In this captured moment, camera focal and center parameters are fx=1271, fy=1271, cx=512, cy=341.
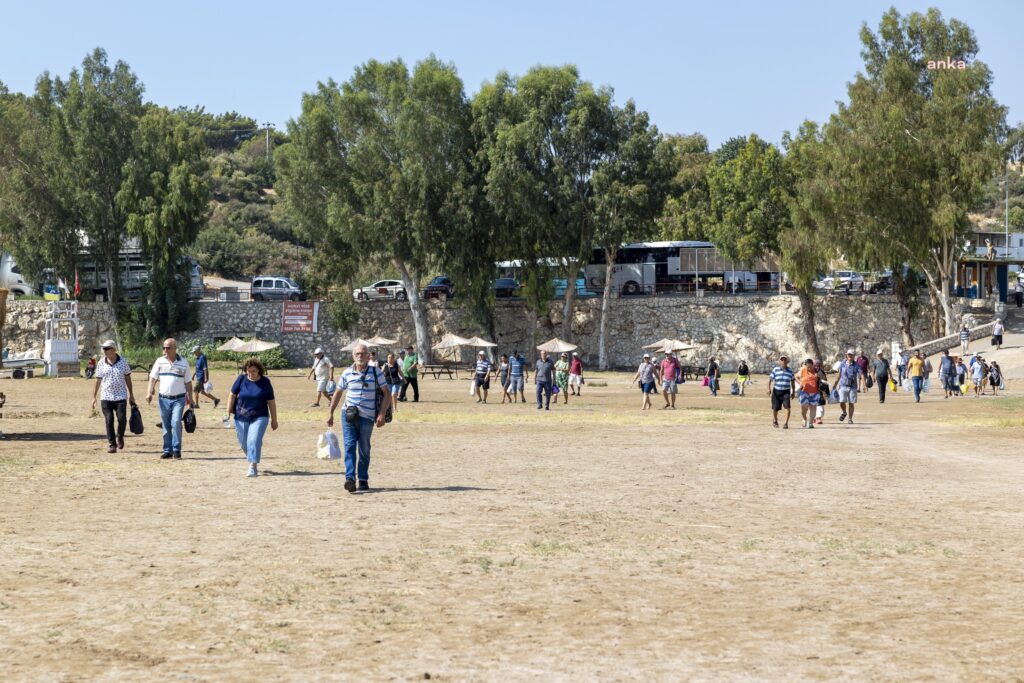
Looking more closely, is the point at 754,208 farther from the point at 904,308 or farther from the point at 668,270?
the point at 904,308

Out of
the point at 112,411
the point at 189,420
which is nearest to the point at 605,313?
the point at 189,420

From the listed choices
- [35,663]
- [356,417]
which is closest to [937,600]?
[35,663]

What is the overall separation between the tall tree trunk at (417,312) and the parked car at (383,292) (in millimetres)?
3364

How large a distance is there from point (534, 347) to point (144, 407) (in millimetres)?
32783

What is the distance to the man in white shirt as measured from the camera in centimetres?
1695

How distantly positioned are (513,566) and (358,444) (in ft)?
14.5

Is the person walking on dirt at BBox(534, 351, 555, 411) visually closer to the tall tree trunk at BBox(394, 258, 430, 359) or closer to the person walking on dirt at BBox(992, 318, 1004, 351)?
the person walking on dirt at BBox(992, 318, 1004, 351)

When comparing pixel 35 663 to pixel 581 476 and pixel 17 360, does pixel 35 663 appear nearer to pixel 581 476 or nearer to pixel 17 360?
pixel 581 476

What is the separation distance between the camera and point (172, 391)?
55.6 feet

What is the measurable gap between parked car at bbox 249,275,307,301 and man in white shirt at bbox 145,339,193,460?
159 feet

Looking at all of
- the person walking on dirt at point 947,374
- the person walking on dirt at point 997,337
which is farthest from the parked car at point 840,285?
the person walking on dirt at point 947,374

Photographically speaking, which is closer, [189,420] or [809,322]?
[189,420]

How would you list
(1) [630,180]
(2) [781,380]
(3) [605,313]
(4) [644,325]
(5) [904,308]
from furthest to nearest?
1. (4) [644,325]
2. (3) [605,313]
3. (5) [904,308]
4. (1) [630,180]
5. (2) [781,380]

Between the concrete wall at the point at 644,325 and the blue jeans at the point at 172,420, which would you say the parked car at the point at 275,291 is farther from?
the blue jeans at the point at 172,420
